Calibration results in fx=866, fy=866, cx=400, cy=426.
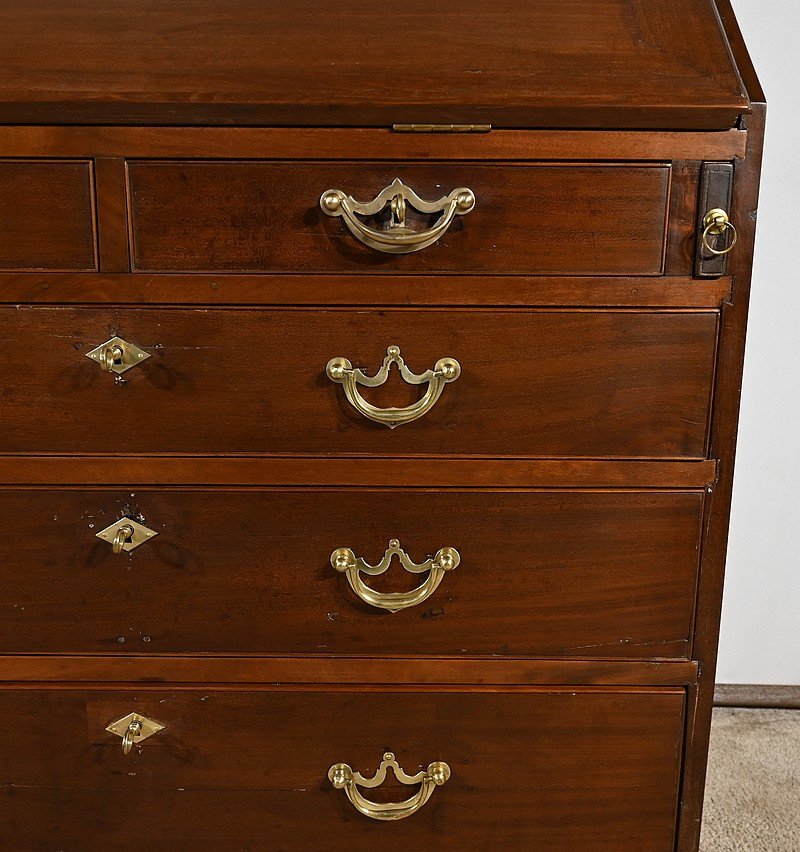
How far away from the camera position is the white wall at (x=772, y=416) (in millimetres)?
1229

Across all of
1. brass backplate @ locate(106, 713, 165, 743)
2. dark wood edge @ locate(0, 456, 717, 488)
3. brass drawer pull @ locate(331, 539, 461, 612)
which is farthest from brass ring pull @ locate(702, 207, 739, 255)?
brass backplate @ locate(106, 713, 165, 743)

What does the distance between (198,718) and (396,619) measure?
0.23 m

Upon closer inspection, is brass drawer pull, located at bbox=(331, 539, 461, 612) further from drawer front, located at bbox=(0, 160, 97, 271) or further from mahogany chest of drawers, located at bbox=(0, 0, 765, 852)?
drawer front, located at bbox=(0, 160, 97, 271)

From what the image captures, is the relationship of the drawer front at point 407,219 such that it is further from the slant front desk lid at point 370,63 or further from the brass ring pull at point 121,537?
the brass ring pull at point 121,537

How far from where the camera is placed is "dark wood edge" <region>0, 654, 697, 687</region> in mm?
865

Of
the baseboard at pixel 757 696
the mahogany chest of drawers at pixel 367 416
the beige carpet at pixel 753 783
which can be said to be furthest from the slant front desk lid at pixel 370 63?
the baseboard at pixel 757 696

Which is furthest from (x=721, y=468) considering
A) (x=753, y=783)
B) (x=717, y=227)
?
(x=753, y=783)

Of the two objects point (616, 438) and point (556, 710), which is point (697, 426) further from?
point (556, 710)

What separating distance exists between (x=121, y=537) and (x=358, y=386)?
27 centimetres

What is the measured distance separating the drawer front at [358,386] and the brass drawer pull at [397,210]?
0.07 meters

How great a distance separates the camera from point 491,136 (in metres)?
0.75

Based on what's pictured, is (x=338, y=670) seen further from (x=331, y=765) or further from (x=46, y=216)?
(x=46, y=216)

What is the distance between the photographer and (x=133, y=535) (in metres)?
0.83

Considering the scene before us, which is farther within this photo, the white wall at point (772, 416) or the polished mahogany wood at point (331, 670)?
the white wall at point (772, 416)
